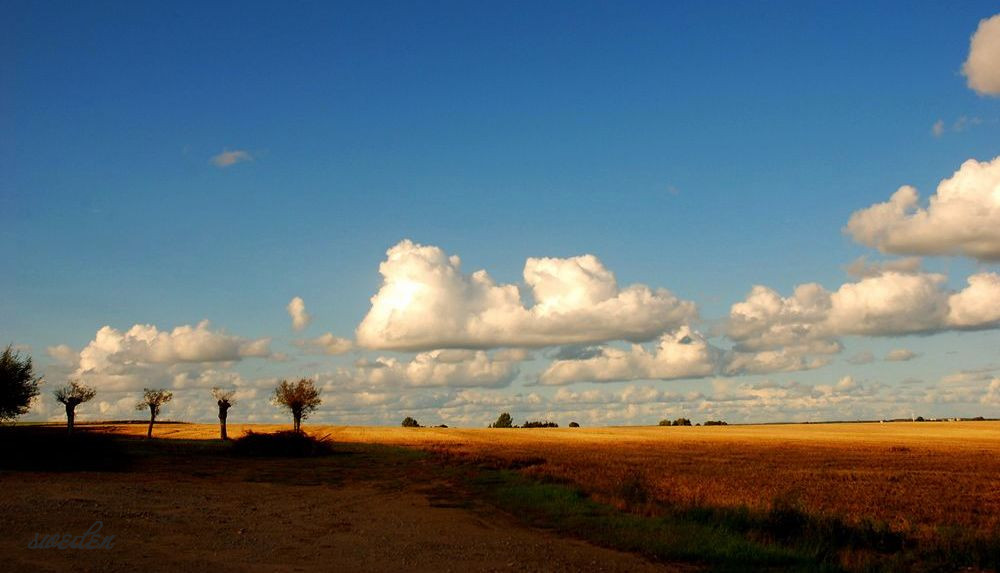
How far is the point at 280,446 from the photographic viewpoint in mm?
51938

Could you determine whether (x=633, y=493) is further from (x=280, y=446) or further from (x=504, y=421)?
(x=504, y=421)

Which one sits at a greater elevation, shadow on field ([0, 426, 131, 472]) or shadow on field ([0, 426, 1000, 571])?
shadow on field ([0, 426, 131, 472])

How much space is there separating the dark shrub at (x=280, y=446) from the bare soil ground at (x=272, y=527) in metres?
18.7

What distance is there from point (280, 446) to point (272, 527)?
34.4 metres

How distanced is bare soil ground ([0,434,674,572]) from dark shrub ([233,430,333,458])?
1869cm

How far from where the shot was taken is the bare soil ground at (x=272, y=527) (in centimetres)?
1494

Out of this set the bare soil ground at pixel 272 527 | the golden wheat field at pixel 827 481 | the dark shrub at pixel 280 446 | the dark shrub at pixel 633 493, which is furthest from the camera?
the dark shrub at pixel 280 446

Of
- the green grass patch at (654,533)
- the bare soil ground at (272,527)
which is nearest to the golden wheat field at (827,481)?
the green grass patch at (654,533)

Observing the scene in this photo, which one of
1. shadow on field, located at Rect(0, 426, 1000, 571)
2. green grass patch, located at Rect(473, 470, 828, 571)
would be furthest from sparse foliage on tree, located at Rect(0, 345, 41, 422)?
green grass patch, located at Rect(473, 470, 828, 571)

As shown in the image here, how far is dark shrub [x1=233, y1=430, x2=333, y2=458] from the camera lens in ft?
167

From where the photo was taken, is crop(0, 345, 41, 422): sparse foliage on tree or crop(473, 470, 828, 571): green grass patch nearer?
crop(473, 470, 828, 571): green grass patch

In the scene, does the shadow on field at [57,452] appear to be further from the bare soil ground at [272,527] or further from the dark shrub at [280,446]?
the dark shrub at [280,446]

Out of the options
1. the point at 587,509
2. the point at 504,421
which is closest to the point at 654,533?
the point at 587,509

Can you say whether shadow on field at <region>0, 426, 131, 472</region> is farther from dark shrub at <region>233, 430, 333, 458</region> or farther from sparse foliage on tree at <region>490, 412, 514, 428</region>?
sparse foliage on tree at <region>490, 412, 514, 428</region>
